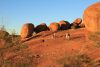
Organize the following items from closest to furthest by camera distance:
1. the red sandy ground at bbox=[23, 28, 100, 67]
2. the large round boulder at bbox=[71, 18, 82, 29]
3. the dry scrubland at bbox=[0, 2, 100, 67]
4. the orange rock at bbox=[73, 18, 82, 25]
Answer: the dry scrubland at bbox=[0, 2, 100, 67] → the red sandy ground at bbox=[23, 28, 100, 67] → the large round boulder at bbox=[71, 18, 82, 29] → the orange rock at bbox=[73, 18, 82, 25]

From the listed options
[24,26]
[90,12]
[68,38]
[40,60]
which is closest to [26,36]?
[24,26]

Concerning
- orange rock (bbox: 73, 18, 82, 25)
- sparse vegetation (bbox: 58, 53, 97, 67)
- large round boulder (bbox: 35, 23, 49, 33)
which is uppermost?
orange rock (bbox: 73, 18, 82, 25)

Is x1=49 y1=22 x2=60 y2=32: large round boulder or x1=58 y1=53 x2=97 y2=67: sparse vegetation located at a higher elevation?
x1=49 y1=22 x2=60 y2=32: large round boulder

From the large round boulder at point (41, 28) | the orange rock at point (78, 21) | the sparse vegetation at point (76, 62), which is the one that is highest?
the orange rock at point (78, 21)

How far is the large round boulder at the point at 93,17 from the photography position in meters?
42.3

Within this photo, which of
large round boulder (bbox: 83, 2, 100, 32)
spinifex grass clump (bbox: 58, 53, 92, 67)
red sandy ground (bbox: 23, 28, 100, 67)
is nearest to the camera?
spinifex grass clump (bbox: 58, 53, 92, 67)

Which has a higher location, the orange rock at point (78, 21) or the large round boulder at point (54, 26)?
the orange rock at point (78, 21)

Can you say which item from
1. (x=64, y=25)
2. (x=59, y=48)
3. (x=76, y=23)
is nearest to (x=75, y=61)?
(x=59, y=48)

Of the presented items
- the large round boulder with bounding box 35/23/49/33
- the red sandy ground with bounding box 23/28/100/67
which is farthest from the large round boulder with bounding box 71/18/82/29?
the red sandy ground with bounding box 23/28/100/67

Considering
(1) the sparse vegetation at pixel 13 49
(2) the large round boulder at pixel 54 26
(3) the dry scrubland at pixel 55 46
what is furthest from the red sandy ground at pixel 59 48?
(2) the large round boulder at pixel 54 26

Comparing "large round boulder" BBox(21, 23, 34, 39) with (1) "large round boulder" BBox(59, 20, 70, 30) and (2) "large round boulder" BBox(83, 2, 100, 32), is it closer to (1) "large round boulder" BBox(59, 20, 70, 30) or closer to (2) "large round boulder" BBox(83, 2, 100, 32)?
(1) "large round boulder" BBox(59, 20, 70, 30)

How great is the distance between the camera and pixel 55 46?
143 ft

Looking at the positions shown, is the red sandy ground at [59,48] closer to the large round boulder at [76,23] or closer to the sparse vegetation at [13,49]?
the sparse vegetation at [13,49]

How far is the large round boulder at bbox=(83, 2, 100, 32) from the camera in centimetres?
4231
